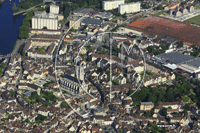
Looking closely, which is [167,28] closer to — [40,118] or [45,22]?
[45,22]

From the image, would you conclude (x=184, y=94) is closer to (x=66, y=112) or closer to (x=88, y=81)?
(x=88, y=81)

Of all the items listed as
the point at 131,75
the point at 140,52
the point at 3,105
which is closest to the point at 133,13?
the point at 140,52

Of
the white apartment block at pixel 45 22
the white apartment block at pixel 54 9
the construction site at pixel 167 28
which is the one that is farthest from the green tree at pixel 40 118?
the white apartment block at pixel 54 9

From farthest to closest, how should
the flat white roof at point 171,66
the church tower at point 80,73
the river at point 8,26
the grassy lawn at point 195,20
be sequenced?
the grassy lawn at point 195,20 → the river at point 8,26 → the flat white roof at point 171,66 → the church tower at point 80,73

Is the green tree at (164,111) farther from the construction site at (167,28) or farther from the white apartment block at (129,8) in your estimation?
the white apartment block at (129,8)

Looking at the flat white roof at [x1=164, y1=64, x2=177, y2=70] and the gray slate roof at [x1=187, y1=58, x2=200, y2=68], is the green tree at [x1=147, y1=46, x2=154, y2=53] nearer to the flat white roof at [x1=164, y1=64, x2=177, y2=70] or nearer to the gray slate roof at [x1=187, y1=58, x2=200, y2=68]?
the flat white roof at [x1=164, y1=64, x2=177, y2=70]

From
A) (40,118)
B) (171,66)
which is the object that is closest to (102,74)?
(171,66)
